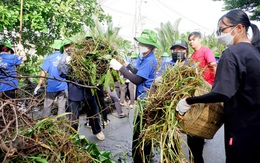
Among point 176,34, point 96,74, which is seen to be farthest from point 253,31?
point 176,34

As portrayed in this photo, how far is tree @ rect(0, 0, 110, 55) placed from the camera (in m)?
4.98

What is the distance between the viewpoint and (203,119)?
7.77 feet

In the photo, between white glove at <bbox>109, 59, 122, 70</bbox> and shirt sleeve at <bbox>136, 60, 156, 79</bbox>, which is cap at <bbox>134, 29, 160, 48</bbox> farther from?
white glove at <bbox>109, 59, 122, 70</bbox>

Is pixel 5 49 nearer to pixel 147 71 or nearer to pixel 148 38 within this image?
pixel 148 38

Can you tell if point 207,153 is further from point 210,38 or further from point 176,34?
point 176,34

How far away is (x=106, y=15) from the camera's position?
6.99 meters

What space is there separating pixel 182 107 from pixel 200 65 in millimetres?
1262

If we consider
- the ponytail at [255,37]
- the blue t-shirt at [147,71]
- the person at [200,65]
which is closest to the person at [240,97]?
the ponytail at [255,37]

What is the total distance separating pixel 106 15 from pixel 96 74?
375 cm

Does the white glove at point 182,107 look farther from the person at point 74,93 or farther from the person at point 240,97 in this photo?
the person at point 74,93

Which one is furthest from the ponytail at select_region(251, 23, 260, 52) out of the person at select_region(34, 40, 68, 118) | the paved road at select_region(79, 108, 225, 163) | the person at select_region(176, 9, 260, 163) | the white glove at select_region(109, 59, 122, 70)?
the person at select_region(34, 40, 68, 118)

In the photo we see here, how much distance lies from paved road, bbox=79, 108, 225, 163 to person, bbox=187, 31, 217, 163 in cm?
83

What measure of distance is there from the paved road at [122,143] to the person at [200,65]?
83 centimetres

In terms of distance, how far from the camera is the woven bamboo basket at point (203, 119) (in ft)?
7.78
